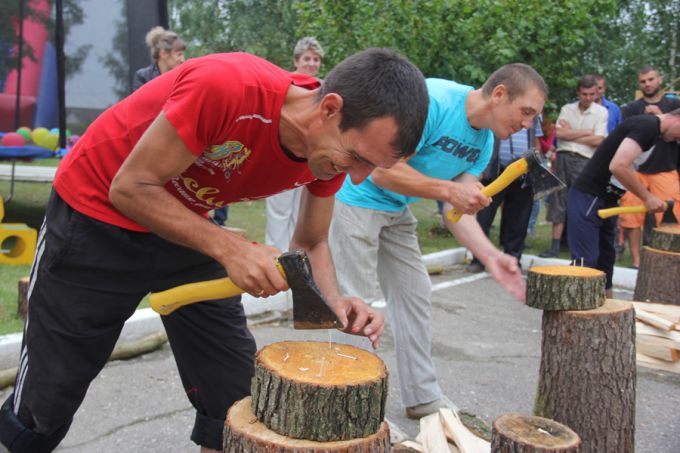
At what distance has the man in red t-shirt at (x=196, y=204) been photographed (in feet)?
6.33

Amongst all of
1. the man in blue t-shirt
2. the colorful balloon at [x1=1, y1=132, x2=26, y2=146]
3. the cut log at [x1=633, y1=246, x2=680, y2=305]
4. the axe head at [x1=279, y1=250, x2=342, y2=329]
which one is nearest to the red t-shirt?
the axe head at [x1=279, y1=250, x2=342, y2=329]

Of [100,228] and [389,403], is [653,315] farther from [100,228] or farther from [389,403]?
[100,228]

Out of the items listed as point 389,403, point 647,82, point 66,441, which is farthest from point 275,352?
point 647,82

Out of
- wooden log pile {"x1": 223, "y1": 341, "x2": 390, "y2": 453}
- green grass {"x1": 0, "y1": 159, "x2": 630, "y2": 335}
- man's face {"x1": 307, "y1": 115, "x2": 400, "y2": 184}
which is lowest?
green grass {"x1": 0, "y1": 159, "x2": 630, "y2": 335}

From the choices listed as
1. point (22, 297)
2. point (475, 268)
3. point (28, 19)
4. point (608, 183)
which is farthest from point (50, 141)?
point (608, 183)

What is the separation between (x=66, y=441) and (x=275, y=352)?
1.70 meters

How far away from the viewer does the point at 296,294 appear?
6.56ft

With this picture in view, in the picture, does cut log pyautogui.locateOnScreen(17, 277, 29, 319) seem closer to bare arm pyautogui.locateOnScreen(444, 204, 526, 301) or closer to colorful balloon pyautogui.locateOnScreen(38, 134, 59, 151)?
bare arm pyautogui.locateOnScreen(444, 204, 526, 301)

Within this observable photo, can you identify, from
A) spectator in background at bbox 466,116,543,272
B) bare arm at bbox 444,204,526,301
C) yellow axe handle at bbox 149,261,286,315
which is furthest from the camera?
spectator in background at bbox 466,116,543,272

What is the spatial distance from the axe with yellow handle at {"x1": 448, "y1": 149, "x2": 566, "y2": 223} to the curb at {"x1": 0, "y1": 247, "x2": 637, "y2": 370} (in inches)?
52.8

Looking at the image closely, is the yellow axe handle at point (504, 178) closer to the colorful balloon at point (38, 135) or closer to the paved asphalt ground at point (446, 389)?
the paved asphalt ground at point (446, 389)

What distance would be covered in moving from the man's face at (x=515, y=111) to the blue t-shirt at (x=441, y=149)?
0.13 m

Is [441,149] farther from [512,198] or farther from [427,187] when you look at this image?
[512,198]

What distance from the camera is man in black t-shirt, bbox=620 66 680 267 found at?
257 inches
